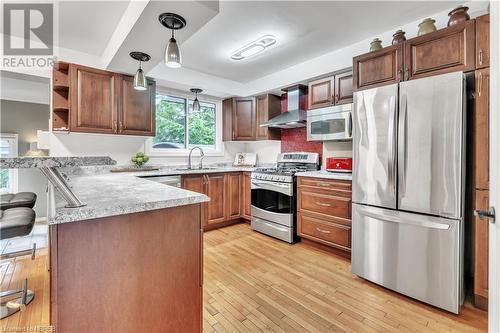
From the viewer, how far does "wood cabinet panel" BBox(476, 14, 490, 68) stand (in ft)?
5.46

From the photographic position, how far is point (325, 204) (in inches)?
108

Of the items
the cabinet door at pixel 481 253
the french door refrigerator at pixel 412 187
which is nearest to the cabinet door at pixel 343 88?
the french door refrigerator at pixel 412 187

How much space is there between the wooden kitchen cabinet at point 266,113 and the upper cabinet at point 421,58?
1.88 meters

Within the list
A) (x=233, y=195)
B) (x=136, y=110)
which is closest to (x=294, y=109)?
(x=233, y=195)

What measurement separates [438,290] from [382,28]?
8.07 feet

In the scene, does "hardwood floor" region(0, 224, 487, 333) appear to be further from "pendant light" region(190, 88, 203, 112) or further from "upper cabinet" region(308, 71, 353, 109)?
"pendant light" region(190, 88, 203, 112)

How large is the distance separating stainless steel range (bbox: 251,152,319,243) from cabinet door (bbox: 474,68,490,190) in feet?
5.82

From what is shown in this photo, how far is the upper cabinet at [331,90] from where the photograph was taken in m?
2.85

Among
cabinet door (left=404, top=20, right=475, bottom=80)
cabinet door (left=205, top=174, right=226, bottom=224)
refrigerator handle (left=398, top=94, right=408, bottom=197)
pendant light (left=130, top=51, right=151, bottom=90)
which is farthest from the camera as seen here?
cabinet door (left=205, top=174, right=226, bottom=224)

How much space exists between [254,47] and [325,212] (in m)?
2.12

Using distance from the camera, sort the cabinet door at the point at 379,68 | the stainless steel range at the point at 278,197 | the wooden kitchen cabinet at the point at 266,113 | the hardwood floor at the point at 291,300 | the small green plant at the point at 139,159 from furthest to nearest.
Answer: the wooden kitchen cabinet at the point at 266,113 → the small green plant at the point at 139,159 → the stainless steel range at the point at 278,197 → the cabinet door at the point at 379,68 → the hardwood floor at the point at 291,300

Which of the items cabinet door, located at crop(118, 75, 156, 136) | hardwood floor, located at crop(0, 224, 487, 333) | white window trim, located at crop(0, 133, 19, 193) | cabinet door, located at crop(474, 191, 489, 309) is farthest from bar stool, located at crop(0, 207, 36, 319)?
white window trim, located at crop(0, 133, 19, 193)

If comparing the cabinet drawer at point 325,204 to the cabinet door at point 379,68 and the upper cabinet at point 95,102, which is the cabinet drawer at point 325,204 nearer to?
the cabinet door at point 379,68

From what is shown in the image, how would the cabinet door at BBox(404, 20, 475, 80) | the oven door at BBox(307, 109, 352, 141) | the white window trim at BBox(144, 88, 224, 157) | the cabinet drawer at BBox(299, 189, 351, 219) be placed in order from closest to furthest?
the cabinet door at BBox(404, 20, 475, 80) < the cabinet drawer at BBox(299, 189, 351, 219) < the oven door at BBox(307, 109, 352, 141) < the white window trim at BBox(144, 88, 224, 157)
